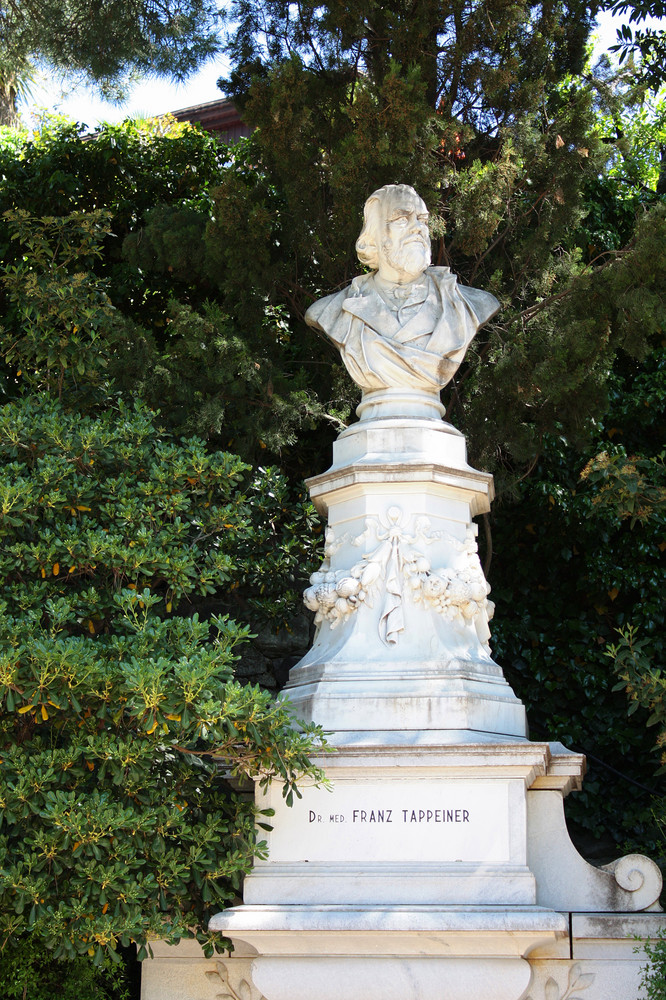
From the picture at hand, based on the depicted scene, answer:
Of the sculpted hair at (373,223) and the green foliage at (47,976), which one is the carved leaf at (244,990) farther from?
the sculpted hair at (373,223)

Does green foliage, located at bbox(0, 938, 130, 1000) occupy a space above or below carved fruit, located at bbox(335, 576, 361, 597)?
below

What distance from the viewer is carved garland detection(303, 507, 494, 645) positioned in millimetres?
Answer: 6117

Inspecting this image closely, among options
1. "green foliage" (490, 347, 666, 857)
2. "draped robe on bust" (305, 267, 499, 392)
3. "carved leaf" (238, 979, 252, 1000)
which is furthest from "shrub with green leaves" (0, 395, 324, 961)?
"green foliage" (490, 347, 666, 857)

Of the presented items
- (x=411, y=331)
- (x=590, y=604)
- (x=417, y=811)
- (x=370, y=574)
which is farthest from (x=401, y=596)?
(x=590, y=604)

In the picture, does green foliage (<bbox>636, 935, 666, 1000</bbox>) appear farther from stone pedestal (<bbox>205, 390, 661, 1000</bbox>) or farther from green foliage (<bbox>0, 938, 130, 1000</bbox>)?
green foliage (<bbox>0, 938, 130, 1000</bbox>)

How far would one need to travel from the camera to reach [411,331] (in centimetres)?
674

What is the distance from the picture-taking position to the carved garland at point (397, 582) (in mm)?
6117

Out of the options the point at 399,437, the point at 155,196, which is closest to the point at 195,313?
the point at 399,437

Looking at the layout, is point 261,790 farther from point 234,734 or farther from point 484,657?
point 484,657

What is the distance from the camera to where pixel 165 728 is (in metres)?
5.20

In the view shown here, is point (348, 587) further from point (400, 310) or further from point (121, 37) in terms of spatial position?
point (121, 37)

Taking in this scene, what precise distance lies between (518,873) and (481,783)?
0.42 meters

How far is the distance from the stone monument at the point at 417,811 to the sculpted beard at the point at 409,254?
917 millimetres

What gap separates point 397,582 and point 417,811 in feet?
3.77
